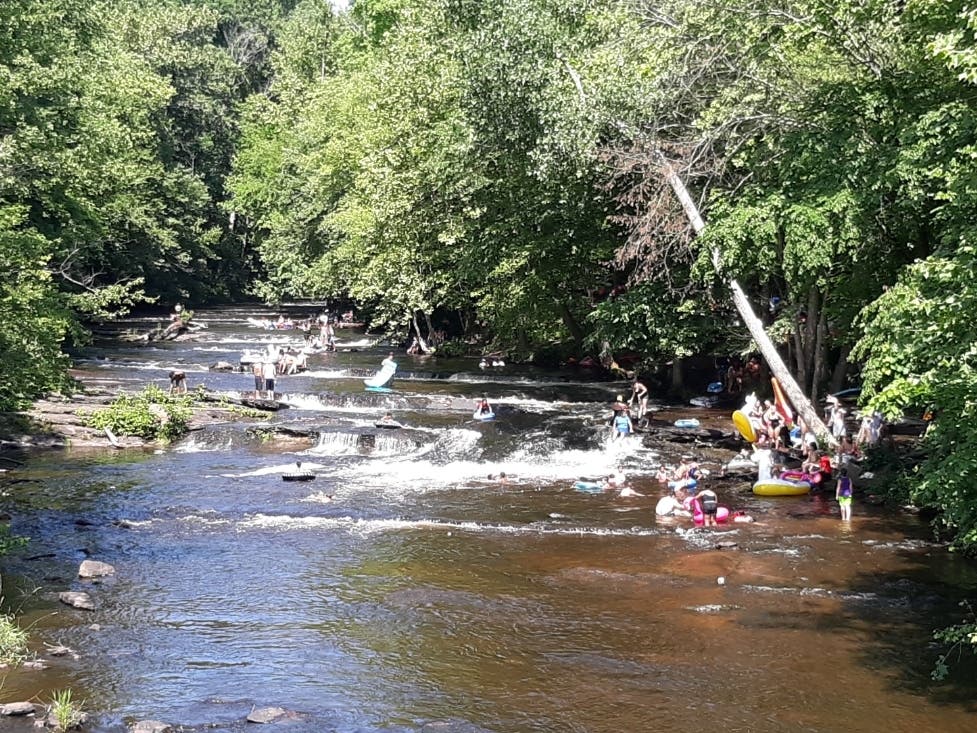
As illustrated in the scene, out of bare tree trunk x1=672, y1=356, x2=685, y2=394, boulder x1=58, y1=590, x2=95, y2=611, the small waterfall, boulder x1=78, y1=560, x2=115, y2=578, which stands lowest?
boulder x1=58, y1=590, x2=95, y2=611

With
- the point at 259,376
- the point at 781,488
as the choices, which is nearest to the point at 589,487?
the point at 781,488

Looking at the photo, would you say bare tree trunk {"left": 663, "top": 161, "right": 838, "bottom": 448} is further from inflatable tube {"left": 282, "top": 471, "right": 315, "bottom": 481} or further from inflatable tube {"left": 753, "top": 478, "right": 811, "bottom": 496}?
inflatable tube {"left": 282, "top": 471, "right": 315, "bottom": 481}

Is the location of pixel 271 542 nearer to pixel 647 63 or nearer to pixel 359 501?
pixel 359 501

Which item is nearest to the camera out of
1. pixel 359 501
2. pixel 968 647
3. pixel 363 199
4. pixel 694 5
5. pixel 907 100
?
pixel 968 647

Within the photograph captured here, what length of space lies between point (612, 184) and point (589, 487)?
8.71m

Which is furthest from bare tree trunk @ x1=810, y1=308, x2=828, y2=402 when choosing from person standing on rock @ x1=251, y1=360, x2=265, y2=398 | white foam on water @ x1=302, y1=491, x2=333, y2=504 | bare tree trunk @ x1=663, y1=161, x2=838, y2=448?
person standing on rock @ x1=251, y1=360, x2=265, y2=398

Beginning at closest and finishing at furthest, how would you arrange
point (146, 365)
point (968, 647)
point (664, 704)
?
point (664, 704)
point (968, 647)
point (146, 365)

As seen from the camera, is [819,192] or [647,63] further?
[647,63]

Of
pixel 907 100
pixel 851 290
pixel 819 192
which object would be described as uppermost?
pixel 907 100

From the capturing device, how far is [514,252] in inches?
1259

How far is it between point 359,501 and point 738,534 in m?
7.36

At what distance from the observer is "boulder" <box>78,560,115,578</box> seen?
1506cm

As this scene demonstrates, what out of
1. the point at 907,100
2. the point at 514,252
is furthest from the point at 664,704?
the point at 514,252

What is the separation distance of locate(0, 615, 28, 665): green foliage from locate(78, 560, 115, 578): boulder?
9.93 feet
